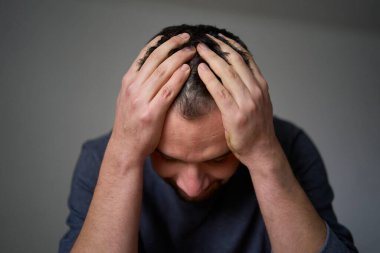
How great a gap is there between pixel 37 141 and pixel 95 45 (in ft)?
1.65

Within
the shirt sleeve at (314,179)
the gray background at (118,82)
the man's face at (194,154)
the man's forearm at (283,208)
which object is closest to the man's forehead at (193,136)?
the man's face at (194,154)

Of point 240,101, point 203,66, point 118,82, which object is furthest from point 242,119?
point 118,82

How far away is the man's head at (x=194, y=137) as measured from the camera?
78 centimetres

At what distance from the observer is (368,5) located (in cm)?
176

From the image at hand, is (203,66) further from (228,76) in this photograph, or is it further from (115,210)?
(115,210)

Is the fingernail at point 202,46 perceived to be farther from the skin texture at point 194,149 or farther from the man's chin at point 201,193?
the man's chin at point 201,193

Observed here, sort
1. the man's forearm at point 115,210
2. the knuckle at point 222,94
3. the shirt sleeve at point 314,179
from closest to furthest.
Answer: the knuckle at point 222,94
the man's forearm at point 115,210
the shirt sleeve at point 314,179

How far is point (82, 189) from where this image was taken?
109cm

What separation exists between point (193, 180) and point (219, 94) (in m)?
0.22

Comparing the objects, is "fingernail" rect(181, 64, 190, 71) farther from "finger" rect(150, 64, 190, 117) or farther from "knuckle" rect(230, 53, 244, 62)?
"knuckle" rect(230, 53, 244, 62)

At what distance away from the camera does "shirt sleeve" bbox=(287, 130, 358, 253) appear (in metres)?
1.04

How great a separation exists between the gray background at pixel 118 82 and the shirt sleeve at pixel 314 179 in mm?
825

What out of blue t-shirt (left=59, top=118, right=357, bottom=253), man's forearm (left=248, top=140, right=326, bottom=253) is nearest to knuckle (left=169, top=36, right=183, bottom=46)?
man's forearm (left=248, top=140, right=326, bottom=253)

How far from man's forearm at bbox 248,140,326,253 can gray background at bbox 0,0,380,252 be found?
1.06 meters
